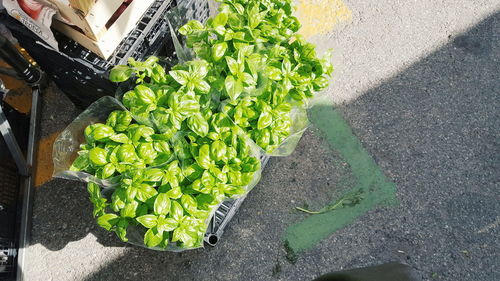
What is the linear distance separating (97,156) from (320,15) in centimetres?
226

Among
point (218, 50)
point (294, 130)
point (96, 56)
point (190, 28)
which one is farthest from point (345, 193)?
point (96, 56)

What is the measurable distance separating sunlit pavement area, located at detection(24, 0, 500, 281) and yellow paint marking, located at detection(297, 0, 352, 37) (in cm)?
4

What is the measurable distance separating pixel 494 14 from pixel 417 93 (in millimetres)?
1025

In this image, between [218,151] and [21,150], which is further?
[21,150]

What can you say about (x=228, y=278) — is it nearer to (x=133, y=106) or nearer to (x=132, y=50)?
(x=133, y=106)

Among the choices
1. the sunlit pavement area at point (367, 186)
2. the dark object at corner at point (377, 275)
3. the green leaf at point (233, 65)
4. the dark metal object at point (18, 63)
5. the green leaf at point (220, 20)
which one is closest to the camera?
the dark object at corner at point (377, 275)

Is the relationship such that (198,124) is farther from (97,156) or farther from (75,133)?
(75,133)

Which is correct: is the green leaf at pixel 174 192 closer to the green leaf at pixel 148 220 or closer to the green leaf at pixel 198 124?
the green leaf at pixel 148 220

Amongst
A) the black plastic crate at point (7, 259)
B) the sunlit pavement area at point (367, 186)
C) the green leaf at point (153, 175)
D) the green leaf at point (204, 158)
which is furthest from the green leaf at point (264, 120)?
the black plastic crate at point (7, 259)

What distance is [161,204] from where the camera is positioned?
1869mm

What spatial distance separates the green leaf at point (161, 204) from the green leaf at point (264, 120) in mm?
509

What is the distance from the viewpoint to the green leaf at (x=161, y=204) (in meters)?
1.86

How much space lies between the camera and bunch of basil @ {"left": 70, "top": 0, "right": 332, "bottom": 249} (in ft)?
6.31

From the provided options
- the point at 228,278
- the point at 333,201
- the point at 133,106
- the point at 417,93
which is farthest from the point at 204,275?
the point at 417,93
